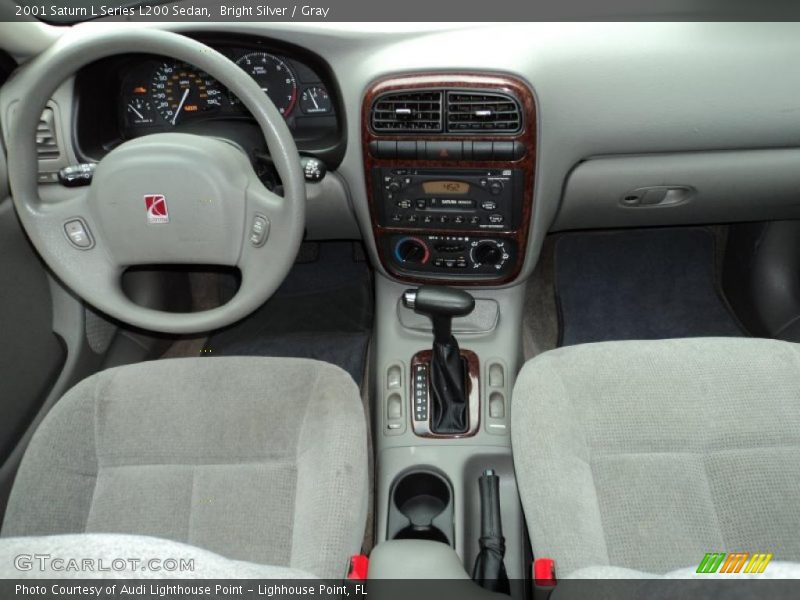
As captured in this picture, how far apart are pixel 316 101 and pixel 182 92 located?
0.29 metres

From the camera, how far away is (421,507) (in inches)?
57.9

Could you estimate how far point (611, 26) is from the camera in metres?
1.27

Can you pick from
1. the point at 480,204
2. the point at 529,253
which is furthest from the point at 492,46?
the point at 529,253

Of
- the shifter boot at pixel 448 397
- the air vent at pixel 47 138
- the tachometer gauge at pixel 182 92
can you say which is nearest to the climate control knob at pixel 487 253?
the shifter boot at pixel 448 397

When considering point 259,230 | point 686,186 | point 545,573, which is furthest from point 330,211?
point 545,573

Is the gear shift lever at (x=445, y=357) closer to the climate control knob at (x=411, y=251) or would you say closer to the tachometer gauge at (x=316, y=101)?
the climate control knob at (x=411, y=251)

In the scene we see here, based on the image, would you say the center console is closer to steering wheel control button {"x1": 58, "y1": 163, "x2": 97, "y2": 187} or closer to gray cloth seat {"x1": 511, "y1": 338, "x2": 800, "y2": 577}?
gray cloth seat {"x1": 511, "y1": 338, "x2": 800, "y2": 577}

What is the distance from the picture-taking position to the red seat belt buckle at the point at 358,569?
3.43 ft

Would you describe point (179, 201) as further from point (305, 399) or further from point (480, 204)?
point (480, 204)

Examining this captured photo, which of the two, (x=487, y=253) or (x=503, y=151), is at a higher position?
(x=503, y=151)

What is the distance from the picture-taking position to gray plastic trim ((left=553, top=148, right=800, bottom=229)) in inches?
57.3

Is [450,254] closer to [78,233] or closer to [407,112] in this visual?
[407,112]

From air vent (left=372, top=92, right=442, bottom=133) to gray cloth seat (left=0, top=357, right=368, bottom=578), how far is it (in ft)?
1.60

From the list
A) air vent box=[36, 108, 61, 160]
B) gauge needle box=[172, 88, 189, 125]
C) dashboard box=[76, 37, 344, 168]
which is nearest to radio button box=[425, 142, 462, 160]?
dashboard box=[76, 37, 344, 168]
